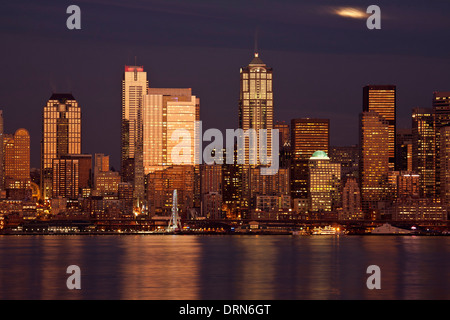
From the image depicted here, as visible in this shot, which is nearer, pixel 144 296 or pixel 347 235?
pixel 144 296

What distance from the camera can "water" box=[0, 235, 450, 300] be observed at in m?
70.1

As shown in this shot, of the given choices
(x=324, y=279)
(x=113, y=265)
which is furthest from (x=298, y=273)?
(x=113, y=265)

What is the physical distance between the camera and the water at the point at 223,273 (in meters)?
70.1

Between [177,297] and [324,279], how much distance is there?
18.8m

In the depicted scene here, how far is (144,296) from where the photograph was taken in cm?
6731

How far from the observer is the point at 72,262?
10006 centimetres

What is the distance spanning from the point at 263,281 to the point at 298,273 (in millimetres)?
8728

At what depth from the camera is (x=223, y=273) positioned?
285ft

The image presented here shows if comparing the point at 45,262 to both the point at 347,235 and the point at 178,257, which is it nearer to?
the point at 178,257
